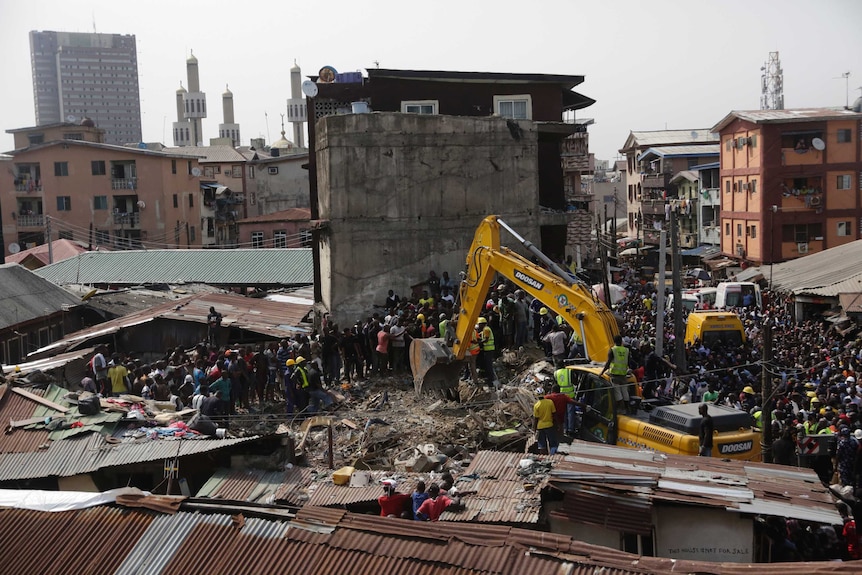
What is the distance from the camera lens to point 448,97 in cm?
3152

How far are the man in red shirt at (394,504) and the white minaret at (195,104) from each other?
110 metres

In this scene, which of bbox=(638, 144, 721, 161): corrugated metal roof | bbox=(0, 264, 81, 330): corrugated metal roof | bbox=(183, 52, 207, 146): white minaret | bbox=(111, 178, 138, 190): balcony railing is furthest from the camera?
bbox=(183, 52, 207, 146): white minaret

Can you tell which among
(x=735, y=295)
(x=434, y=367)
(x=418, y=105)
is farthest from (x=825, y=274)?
(x=434, y=367)

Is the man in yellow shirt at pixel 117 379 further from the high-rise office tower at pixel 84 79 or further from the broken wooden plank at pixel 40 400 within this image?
the high-rise office tower at pixel 84 79

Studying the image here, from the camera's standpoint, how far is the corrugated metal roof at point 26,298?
1088 inches

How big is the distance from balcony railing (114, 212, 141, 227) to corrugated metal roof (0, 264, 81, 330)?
27285mm

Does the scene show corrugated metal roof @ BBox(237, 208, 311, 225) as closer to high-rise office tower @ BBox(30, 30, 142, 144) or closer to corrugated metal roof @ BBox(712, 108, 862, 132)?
corrugated metal roof @ BBox(712, 108, 862, 132)

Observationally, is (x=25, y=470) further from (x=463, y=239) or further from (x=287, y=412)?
(x=463, y=239)

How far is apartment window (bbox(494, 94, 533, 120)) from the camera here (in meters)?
32.0

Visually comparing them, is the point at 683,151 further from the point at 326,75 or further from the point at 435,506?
the point at 435,506

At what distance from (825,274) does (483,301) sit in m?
15.9

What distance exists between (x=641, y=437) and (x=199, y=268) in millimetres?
29144

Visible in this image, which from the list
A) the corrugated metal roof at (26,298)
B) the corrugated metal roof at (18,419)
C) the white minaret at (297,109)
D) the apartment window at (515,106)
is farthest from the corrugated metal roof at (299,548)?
the white minaret at (297,109)

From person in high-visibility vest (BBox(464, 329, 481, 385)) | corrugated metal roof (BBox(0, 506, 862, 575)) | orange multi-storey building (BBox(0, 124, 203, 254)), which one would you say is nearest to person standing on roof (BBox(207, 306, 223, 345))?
person in high-visibility vest (BBox(464, 329, 481, 385))
